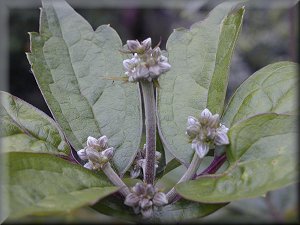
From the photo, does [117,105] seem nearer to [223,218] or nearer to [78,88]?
[78,88]

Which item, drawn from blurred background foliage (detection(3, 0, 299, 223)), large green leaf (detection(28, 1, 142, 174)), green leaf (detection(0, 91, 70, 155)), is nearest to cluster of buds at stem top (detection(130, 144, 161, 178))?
large green leaf (detection(28, 1, 142, 174))

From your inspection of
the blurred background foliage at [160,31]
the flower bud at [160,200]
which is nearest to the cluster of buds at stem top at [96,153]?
the flower bud at [160,200]

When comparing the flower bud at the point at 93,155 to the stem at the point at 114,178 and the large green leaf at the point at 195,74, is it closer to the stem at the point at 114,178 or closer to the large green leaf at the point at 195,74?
→ the stem at the point at 114,178

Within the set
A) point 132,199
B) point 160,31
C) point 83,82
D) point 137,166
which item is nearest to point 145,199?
point 132,199

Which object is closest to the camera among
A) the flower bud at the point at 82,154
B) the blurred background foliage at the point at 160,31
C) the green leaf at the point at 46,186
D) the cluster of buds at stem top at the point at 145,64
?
the green leaf at the point at 46,186

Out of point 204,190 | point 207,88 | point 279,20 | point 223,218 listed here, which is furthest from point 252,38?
point 204,190

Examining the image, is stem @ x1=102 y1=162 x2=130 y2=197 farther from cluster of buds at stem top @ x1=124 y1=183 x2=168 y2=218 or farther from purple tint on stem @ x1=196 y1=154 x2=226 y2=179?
purple tint on stem @ x1=196 y1=154 x2=226 y2=179
